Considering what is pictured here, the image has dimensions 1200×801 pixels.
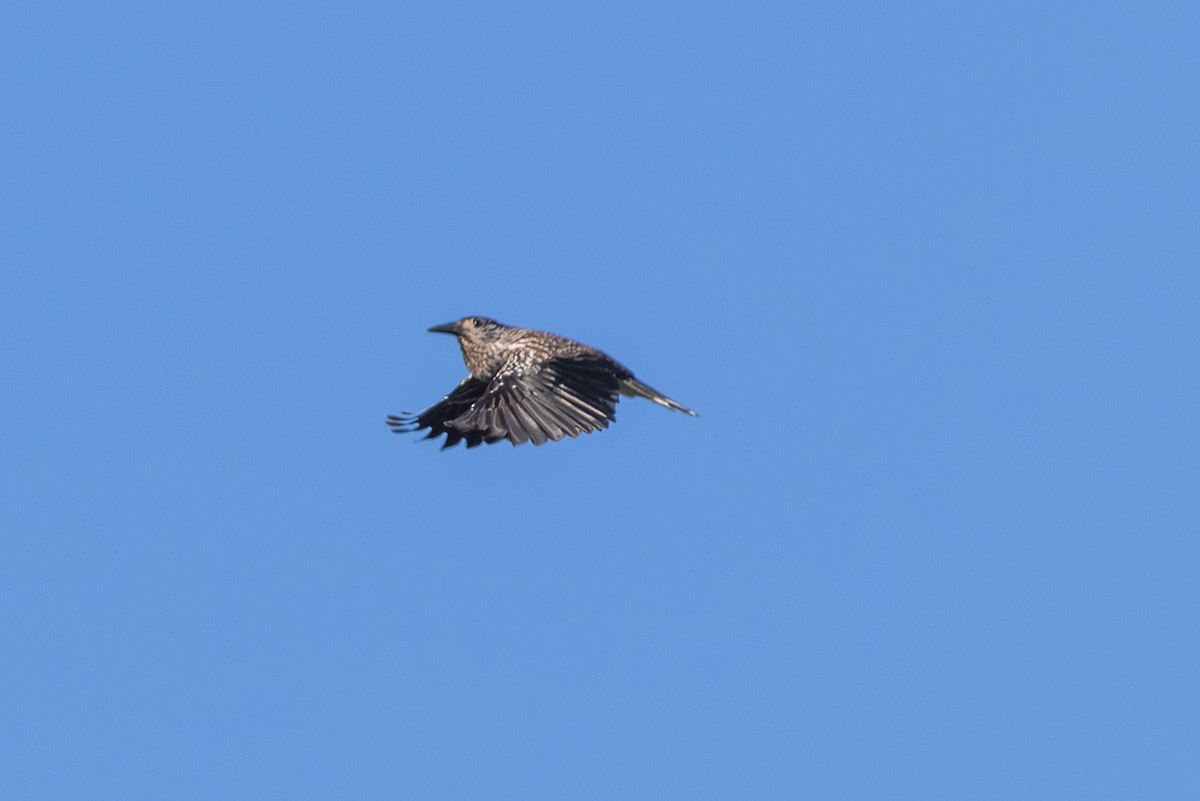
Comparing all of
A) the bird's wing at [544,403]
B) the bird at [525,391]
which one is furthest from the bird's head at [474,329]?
the bird's wing at [544,403]

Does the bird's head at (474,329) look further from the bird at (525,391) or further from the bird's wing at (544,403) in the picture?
the bird's wing at (544,403)

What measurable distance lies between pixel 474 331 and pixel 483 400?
299 cm

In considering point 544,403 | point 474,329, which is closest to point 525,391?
point 544,403

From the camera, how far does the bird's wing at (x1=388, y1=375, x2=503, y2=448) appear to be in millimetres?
19766

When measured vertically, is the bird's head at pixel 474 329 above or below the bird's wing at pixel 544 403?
above

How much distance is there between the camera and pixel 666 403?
67.1 ft

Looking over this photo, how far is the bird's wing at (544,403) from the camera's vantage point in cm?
1816

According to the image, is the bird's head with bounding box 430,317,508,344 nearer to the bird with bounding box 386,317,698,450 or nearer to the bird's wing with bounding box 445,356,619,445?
the bird with bounding box 386,317,698,450

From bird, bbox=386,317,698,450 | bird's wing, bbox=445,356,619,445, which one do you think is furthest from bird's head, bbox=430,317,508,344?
bird's wing, bbox=445,356,619,445

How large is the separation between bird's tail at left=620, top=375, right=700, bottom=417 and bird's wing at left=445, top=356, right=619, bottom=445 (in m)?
0.34

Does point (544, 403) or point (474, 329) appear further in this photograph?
point (474, 329)

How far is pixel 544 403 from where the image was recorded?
18719 mm

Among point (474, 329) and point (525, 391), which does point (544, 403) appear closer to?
point (525, 391)

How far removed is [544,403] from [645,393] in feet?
6.56
